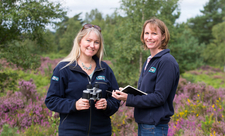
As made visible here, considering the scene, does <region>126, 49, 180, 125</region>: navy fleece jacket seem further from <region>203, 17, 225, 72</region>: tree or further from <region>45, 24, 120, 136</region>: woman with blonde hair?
<region>203, 17, 225, 72</region>: tree

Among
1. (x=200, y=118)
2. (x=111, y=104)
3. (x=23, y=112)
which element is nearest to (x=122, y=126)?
(x=200, y=118)

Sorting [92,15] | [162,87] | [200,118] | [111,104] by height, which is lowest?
[200,118]

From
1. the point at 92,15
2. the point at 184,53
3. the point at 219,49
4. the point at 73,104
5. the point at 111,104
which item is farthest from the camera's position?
the point at 92,15

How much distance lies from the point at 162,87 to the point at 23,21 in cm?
558

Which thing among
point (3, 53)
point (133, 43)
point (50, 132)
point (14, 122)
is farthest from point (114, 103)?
point (133, 43)

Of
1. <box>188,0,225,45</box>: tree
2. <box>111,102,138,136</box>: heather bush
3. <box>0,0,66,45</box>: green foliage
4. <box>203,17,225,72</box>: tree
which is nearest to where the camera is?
<box>111,102,138,136</box>: heather bush

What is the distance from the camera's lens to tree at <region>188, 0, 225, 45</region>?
38466 mm

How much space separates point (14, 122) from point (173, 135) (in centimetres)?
422

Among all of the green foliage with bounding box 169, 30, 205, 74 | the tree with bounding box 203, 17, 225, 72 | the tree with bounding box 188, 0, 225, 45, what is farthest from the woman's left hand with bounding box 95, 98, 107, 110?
the tree with bounding box 188, 0, 225, 45

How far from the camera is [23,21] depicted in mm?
5973

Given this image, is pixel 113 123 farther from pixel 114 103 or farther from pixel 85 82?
pixel 85 82

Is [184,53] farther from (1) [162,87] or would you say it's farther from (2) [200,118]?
(1) [162,87]

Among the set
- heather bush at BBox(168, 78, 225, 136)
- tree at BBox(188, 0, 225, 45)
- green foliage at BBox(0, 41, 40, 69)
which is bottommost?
heather bush at BBox(168, 78, 225, 136)

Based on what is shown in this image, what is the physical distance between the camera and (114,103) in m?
2.28
